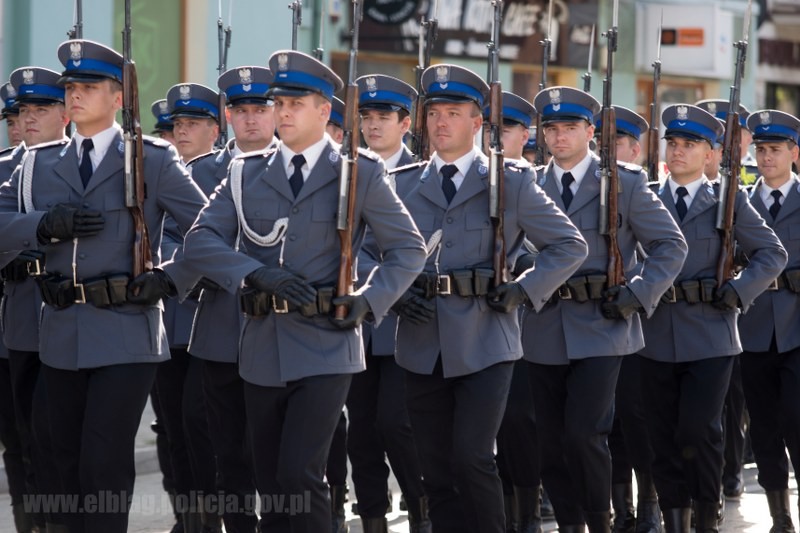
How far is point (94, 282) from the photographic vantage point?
6609mm

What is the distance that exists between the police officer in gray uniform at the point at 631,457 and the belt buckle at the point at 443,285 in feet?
5.64

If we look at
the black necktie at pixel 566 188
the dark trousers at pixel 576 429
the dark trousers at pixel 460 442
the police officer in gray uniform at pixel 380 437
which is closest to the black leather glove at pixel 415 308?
the dark trousers at pixel 460 442

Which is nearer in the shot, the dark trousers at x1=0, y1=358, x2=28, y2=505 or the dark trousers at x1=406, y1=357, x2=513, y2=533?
the dark trousers at x1=406, y1=357, x2=513, y2=533

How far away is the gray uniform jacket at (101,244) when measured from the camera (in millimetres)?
6562

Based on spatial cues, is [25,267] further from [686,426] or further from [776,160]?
[776,160]

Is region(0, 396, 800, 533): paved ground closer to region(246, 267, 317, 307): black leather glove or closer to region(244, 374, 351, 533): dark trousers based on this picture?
region(244, 374, 351, 533): dark trousers

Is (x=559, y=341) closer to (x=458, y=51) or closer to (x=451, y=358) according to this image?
(x=451, y=358)

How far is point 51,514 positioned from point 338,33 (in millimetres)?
11653

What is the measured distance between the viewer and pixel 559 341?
25.1ft

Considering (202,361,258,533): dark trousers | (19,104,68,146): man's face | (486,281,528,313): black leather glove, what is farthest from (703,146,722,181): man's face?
(19,104,68,146): man's face

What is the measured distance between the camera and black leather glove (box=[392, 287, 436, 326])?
6.93 meters

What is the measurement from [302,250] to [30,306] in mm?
1719

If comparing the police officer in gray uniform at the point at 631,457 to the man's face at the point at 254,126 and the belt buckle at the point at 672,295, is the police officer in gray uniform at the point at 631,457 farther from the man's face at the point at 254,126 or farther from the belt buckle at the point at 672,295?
the man's face at the point at 254,126

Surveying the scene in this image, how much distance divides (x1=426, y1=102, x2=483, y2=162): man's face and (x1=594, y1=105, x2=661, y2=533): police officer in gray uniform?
71.1 inches
